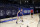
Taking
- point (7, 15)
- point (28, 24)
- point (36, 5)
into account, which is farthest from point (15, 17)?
point (36, 5)

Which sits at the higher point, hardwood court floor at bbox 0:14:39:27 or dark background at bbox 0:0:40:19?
dark background at bbox 0:0:40:19

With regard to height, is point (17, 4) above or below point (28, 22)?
above

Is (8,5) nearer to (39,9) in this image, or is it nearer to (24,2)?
(24,2)

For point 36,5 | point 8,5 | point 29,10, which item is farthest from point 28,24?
point 8,5

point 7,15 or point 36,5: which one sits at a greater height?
point 36,5

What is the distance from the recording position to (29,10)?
1.14 metres

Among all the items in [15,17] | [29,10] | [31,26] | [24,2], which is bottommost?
[31,26]

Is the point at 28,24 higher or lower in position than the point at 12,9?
lower

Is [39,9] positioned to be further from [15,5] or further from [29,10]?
[15,5]

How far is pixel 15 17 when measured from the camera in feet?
3.63

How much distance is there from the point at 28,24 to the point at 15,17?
274mm

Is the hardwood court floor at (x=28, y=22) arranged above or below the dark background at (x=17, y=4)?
below

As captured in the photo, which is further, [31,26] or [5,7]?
[31,26]

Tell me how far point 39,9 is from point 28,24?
335mm
